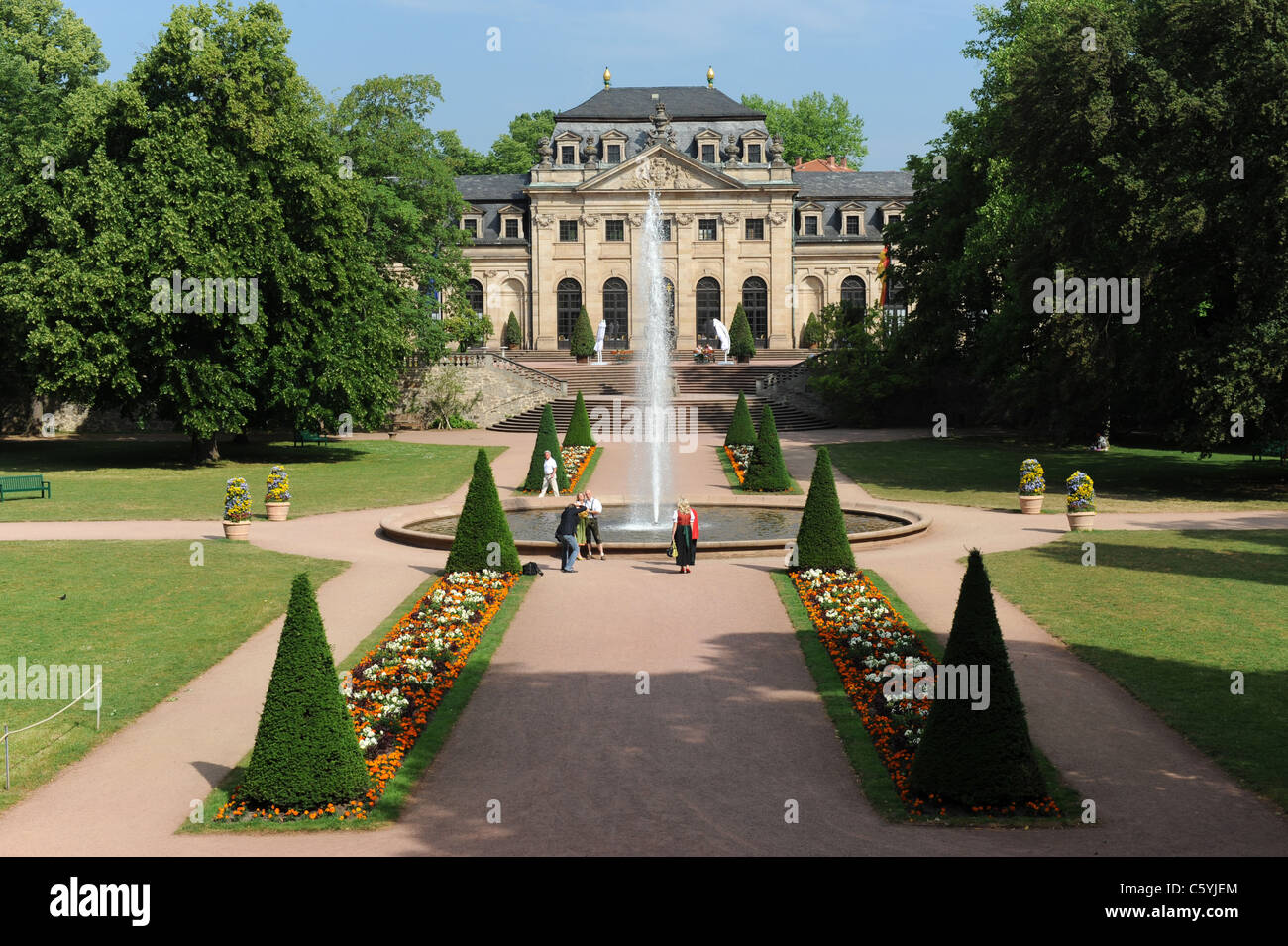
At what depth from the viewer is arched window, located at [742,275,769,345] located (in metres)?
82.6

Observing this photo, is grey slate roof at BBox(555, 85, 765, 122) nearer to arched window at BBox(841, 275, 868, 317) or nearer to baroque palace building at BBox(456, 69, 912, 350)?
baroque palace building at BBox(456, 69, 912, 350)

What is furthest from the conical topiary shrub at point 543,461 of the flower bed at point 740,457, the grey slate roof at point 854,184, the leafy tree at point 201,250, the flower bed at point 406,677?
the grey slate roof at point 854,184

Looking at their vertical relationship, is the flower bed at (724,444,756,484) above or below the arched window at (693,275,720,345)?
below

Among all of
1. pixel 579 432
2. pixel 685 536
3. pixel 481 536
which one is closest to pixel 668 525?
pixel 685 536

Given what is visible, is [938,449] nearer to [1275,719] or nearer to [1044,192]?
[1044,192]

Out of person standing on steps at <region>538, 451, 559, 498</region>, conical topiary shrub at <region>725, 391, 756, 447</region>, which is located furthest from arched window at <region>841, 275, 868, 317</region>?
person standing on steps at <region>538, 451, 559, 498</region>

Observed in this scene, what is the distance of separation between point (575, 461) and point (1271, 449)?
2377 cm

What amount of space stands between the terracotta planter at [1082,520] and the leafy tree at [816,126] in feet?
303

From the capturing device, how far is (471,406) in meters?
59.4

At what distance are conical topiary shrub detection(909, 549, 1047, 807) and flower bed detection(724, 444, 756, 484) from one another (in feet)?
85.1

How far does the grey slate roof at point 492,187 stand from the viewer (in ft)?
277

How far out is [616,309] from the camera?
8306 cm

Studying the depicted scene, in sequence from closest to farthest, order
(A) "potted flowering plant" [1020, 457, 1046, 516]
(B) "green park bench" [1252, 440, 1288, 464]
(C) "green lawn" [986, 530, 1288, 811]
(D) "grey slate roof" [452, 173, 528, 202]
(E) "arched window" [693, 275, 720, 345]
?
1. (C) "green lawn" [986, 530, 1288, 811]
2. (A) "potted flowering plant" [1020, 457, 1046, 516]
3. (B) "green park bench" [1252, 440, 1288, 464]
4. (E) "arched window" [693, 275, 720, 345]
5. (D) "grey slate roof" [452, 173, 528, 202]

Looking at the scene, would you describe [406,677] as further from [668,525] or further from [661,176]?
[661,176]
